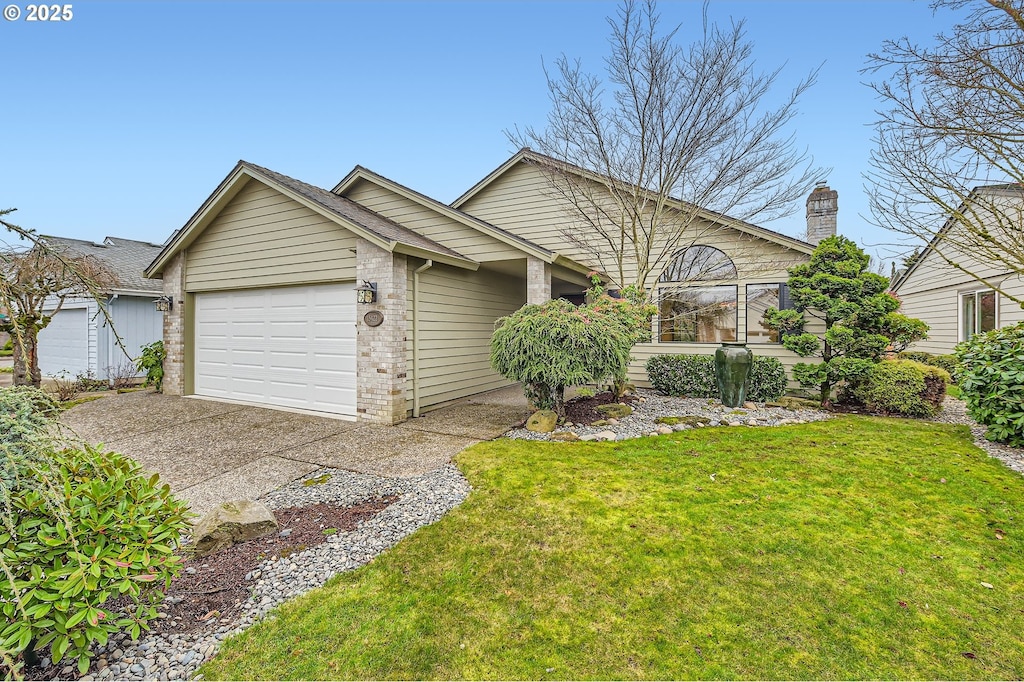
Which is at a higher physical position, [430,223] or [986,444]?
[430,223]

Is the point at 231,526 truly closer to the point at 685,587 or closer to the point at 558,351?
the point at 685,587

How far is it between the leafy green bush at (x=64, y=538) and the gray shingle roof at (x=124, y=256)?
11.8 m

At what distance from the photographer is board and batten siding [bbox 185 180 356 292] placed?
7.70m

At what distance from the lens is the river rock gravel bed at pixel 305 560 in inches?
86.1

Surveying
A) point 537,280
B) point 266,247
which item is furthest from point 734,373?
point 266,247

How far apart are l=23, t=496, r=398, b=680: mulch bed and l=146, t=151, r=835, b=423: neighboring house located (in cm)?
322

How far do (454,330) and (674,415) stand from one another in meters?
4.48

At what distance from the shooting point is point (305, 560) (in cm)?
314

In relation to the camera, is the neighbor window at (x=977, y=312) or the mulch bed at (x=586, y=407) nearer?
the mulch bed at (x=586, y=407)

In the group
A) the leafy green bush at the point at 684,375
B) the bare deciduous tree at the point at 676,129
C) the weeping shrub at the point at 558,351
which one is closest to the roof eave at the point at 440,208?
the weeping shrub at the point at 558,351

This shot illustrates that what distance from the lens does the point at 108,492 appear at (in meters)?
2.21

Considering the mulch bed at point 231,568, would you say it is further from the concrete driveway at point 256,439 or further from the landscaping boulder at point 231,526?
→ the concrete driveway at point 256,439

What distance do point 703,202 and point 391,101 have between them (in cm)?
833

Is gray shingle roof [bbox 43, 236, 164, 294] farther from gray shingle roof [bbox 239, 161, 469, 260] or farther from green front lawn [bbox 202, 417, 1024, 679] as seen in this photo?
green front lawn [bbox 202, 417, 1024, 679]
